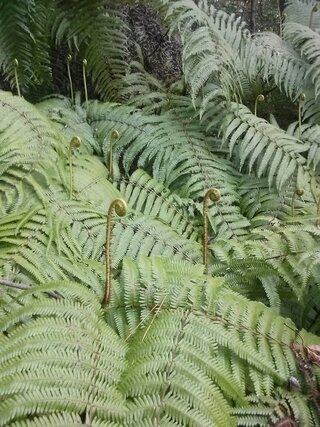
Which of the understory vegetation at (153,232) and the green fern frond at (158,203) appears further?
the green fern frond at (158,203)

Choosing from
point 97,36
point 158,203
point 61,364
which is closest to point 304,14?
point 97,36

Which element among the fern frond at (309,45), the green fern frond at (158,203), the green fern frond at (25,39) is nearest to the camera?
the green fern frond at (158,203)

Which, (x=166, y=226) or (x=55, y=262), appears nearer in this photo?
(x=55, y=262)

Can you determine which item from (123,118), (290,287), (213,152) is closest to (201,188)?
(213,152)

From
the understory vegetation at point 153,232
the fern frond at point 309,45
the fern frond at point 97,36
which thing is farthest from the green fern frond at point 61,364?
the fern frond at point 309,45

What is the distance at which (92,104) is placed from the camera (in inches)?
113

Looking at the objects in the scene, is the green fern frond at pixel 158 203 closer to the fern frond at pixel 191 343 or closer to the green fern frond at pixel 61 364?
the fern frond at pixel 191 343

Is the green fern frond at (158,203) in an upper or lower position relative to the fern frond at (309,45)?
lower

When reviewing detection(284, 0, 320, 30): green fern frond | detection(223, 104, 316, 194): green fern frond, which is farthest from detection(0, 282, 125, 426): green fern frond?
detection(284, 0, 320, 30): green fern frond

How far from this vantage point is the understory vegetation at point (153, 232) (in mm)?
1295

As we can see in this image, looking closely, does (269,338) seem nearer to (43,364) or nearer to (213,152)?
(43,364)

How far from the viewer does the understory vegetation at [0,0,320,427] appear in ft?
4.25

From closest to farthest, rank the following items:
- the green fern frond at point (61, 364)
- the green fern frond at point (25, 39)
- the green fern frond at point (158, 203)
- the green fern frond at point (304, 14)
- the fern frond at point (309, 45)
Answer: the green fern frond at point (61, 364) → the green fern frond at point (158, 203) → the green fern frond at point (25, 39) → the fern frond at point (309, 45) → the green fern frond at point (304, 14)

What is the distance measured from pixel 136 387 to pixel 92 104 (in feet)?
6.62
